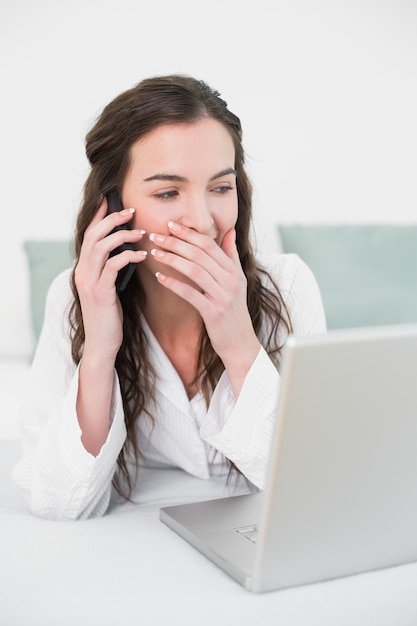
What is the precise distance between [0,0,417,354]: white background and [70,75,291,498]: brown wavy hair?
98 cm

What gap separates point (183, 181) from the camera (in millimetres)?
1410

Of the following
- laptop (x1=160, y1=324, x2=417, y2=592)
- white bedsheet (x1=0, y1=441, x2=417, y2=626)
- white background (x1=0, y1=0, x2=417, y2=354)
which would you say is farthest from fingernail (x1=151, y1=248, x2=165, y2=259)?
white background (x1=0, y1=0, x2=417, y2=354)

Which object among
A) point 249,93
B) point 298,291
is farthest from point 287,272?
point 249,93

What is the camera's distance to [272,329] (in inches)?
62.4

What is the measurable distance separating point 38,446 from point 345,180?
201 centimetres

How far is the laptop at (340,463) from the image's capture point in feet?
2.52

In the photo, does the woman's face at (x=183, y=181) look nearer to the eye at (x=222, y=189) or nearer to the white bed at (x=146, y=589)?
the eye at (x=222, y=189)

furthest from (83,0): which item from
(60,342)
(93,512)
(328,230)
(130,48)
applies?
(93,512)

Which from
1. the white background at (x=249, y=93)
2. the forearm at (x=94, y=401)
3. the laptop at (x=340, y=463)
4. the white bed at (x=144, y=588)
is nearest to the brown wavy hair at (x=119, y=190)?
the forearm at (x=94, y=401)

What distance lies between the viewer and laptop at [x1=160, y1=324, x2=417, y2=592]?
767mm

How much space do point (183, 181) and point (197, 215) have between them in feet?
0.23

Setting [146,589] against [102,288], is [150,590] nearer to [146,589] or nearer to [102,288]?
[146,589]

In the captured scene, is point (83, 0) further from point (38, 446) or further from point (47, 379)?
point (38, 446)

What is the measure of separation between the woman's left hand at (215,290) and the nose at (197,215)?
0.04ft
